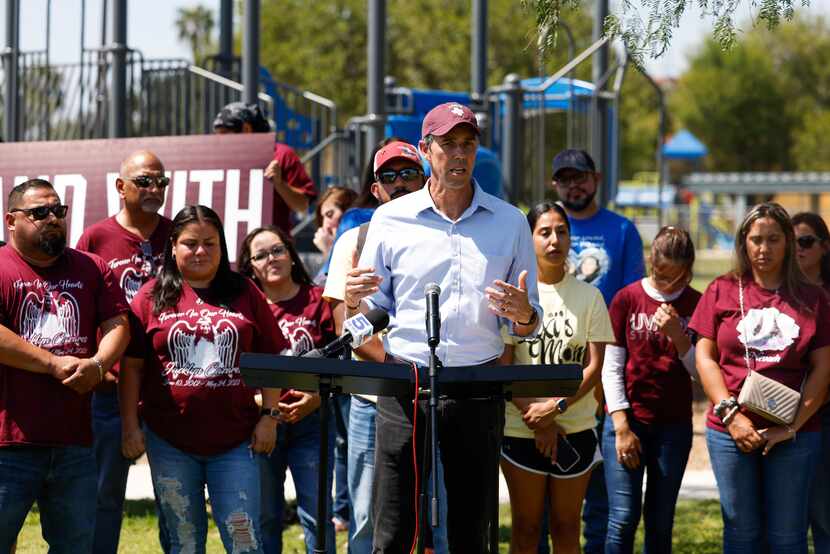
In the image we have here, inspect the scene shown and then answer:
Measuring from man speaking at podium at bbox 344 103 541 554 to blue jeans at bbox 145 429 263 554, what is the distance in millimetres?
1032

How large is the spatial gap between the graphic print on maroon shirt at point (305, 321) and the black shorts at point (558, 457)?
1123 millimetres

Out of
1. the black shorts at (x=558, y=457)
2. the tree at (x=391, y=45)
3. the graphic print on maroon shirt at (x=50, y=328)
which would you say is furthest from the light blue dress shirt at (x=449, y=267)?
the tree at (x=391, y=45)

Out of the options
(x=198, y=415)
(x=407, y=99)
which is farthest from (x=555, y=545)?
(x=407, y=99)

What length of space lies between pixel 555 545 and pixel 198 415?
1921 millimetres

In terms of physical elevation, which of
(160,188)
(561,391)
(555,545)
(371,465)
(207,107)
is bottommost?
(555,545)

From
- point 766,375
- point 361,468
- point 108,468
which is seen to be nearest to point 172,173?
point 108,468

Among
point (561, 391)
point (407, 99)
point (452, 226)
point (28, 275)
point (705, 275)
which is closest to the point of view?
point (561, 391)

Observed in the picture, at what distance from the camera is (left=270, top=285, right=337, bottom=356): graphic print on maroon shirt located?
251 inches

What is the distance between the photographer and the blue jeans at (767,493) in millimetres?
5848

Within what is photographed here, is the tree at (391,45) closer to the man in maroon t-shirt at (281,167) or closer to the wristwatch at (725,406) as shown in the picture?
the man in maroon t-shirt at (281,167)

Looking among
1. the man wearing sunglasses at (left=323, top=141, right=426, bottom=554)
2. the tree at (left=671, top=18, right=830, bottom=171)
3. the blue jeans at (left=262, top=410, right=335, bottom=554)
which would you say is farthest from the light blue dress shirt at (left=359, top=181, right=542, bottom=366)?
the tree at (left=671, top=18, right=830, bottom=171)

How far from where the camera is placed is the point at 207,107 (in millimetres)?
12906

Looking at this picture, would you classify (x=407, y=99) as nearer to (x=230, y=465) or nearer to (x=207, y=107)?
(x=207, y=107)

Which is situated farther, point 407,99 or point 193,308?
point 407,99
